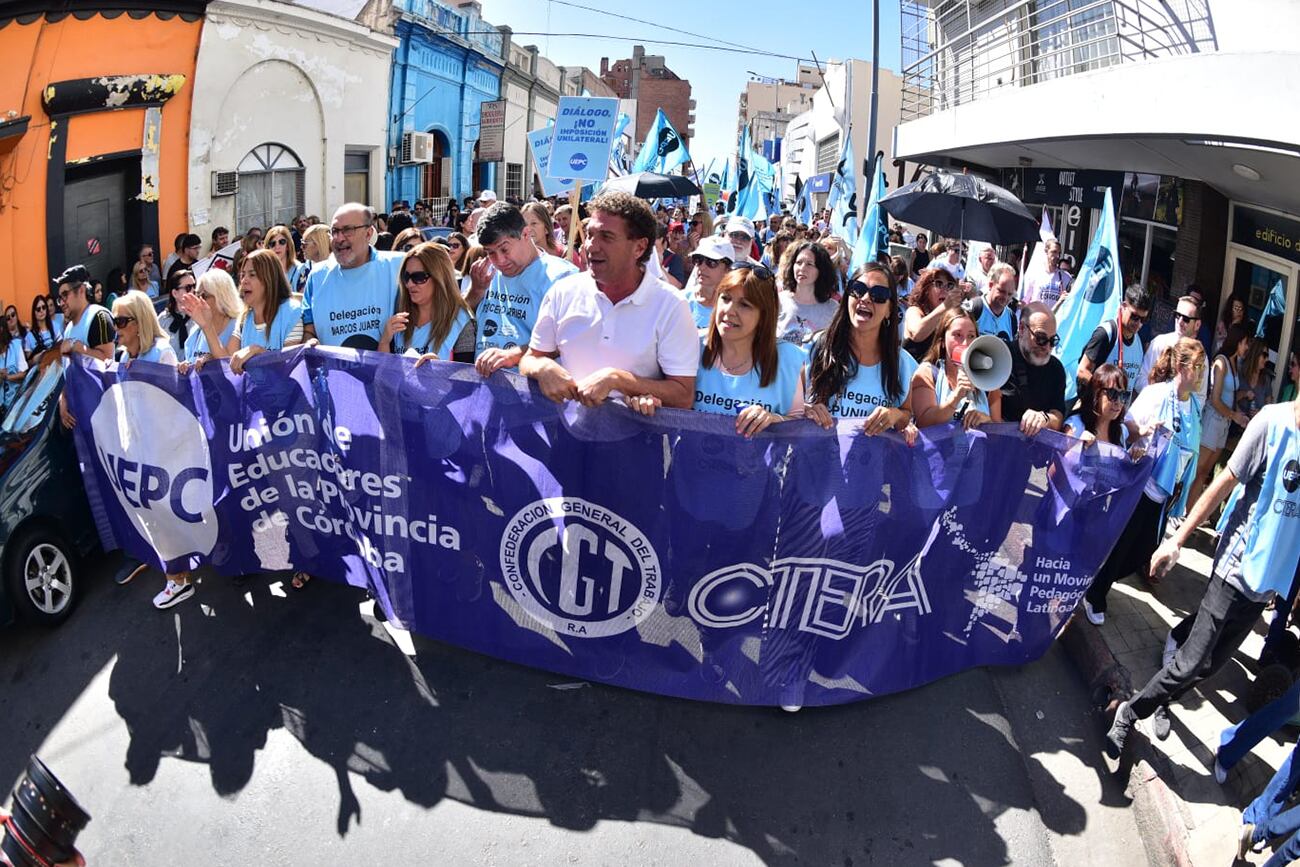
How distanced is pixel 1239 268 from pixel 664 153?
375 inches

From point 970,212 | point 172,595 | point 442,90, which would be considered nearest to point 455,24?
point 442,90

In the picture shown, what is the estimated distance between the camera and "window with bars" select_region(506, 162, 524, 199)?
32938 millimetres

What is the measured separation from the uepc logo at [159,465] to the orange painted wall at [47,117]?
832 centimetres

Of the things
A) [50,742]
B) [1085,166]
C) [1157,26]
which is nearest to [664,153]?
[1085,166]

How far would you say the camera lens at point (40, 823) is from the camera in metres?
2.28

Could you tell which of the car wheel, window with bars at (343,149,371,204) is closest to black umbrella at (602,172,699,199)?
the car wheel

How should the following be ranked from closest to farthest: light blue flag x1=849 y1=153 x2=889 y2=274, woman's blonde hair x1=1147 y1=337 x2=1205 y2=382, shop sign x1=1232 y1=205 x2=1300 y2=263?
woman's blonde hair x1=1147 y1=337 x2=1205 y2=382
light blue flag x1=849 y1=153 x2=889 y2=274
shop sign x1=1232 y1=205 x2=1300 y2=263

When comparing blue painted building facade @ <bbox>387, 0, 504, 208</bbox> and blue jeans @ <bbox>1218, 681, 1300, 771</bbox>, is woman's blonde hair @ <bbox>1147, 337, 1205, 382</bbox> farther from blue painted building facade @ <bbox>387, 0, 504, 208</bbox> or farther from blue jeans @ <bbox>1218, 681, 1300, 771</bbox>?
blue painted building facade @ <bbox>387, 0, 504, 208</bbox>

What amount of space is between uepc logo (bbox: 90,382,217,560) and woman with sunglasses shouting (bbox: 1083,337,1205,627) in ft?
16.3

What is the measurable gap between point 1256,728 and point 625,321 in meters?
3.14

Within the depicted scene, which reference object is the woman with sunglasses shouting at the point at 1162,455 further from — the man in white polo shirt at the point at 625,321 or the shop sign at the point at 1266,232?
the shop sign at the point at 1266,232

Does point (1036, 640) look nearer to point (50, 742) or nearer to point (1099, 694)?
point (1099, 694)

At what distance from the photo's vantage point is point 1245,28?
872 centimetres

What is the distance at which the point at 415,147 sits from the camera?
2312 cm
